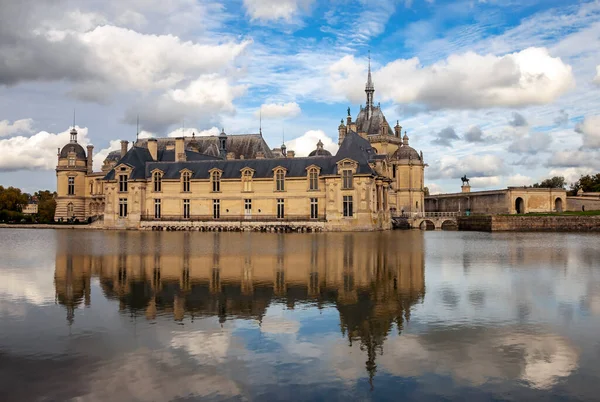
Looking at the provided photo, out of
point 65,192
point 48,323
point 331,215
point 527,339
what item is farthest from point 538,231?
point 65,192

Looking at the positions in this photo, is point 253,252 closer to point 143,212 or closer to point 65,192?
point 143,212

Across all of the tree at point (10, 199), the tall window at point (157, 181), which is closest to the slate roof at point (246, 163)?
the tall window at point (157, 181)

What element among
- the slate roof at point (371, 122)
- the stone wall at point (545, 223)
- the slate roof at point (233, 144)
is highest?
the slate roof at point (371, 122)

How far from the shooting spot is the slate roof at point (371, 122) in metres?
76.6

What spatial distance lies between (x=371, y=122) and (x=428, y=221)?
21.1m

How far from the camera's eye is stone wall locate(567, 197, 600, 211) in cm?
6688

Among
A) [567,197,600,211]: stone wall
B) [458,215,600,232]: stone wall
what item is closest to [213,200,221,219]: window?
[458,215,600,232]: stone wall

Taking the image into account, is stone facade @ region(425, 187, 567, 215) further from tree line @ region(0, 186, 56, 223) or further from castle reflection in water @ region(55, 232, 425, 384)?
tree line @ region(0, 186, 56, 223)

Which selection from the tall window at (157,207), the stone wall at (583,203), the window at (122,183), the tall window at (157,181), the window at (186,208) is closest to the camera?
the window at (186,208)

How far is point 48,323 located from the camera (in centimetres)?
1023

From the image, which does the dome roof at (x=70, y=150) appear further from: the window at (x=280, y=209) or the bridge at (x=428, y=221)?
the bridge at (x=428, y=221)

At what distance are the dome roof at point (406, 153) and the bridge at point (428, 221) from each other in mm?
8533

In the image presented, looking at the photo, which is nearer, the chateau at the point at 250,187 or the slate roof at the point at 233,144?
the chateau at the point at 250,187

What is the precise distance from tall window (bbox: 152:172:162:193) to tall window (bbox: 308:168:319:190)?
17.3 meters
